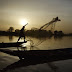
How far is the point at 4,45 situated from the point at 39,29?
23.8 ft

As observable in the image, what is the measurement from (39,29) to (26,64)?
8852 mm

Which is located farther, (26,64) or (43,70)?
(26,64)

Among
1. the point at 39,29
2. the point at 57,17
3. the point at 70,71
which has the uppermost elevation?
Answer: the point at 57,17

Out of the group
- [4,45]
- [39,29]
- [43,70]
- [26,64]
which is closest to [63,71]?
[43,70]

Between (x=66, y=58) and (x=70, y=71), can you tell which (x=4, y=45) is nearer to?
(x=66, y=58)

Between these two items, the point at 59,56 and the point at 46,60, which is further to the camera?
the point at 59,56

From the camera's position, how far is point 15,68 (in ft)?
38.7

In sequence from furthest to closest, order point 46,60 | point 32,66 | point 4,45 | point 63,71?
1. point 4,45
2. point 46,60
3. point 32,66
4. point 63,71

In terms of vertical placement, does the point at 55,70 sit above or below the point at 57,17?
below

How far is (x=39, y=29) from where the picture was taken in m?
20.5

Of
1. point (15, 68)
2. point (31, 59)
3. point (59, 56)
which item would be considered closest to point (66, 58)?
point (59, 56)

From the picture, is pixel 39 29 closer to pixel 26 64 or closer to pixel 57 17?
pixel 57 17

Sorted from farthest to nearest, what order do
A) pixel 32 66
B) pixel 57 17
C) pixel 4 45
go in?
pixel 4 45, pixel 57 17, pixel 32 66

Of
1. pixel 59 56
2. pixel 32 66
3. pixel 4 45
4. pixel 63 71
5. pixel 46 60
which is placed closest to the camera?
pixel 63 71
